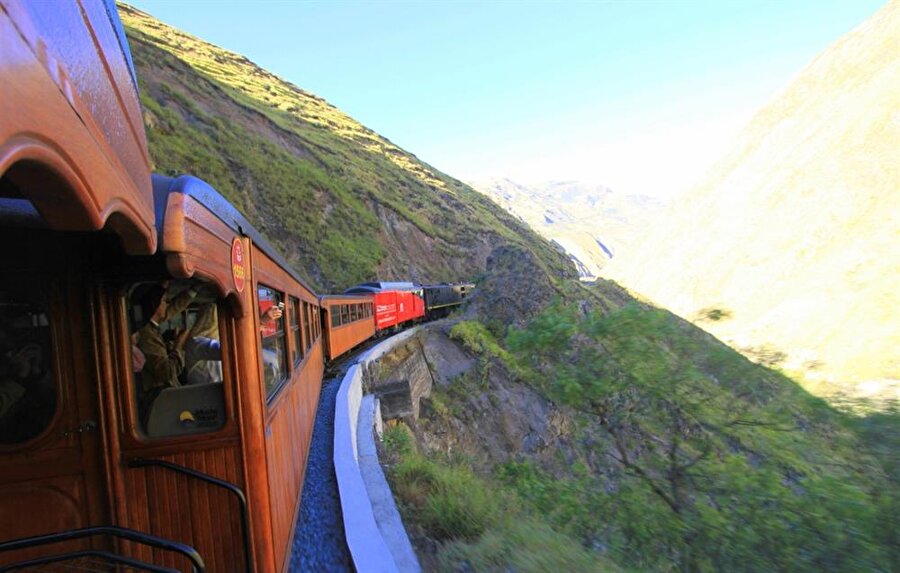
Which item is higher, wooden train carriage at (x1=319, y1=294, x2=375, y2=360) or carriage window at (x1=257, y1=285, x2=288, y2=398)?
carriage window at (x1=257, y1=285, x2=288, y2=398)

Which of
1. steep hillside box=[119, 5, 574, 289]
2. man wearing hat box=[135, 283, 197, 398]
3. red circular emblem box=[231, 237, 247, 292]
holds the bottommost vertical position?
man wearing hat box=[135, 283, 197, 398]

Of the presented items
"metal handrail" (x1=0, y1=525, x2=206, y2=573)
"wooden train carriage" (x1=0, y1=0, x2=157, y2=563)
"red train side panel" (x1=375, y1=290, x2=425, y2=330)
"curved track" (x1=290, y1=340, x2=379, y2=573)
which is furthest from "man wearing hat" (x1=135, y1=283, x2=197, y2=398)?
"red train side panel" (x1=375, y1=290, x2=425, y2=330)

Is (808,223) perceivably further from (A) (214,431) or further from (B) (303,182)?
(A) (214,431)

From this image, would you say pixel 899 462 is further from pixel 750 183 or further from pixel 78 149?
pixel 750 183

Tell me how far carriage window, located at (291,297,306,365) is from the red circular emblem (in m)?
Result: 2.36

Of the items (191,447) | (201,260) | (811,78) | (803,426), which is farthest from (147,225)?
(811,78)

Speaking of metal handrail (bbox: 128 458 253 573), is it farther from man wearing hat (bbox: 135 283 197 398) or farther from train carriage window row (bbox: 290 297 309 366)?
train carriage window row (bbox: 290 297 309 366)

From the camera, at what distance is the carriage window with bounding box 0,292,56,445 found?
2.93 meters

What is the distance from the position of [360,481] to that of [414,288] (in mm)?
23686

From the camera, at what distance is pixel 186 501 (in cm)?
341

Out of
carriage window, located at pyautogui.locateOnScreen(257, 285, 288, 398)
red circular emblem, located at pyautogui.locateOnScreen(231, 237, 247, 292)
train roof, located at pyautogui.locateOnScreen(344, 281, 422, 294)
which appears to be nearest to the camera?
red circular emblem, located at pyautogui.locateOnScreen(231, 237, 247, 292)

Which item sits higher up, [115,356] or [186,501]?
[115,356]

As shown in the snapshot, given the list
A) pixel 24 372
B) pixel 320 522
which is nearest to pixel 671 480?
pixel 320 522

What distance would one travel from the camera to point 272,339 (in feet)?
15.4
